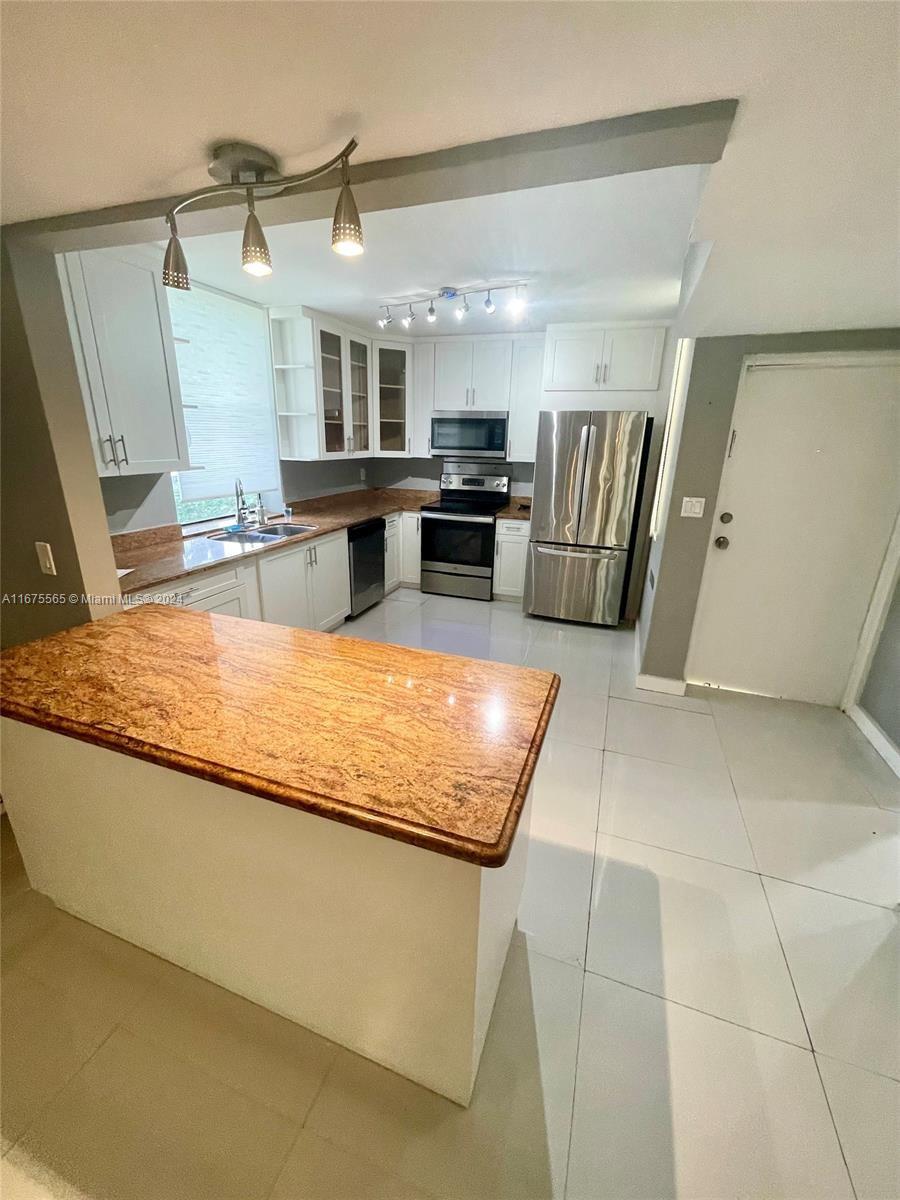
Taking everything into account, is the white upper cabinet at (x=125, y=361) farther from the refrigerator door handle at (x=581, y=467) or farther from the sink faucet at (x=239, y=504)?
the refrigerator door handle at (x=581, y=467)

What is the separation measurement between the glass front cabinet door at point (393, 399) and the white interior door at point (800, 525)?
2.88 meters

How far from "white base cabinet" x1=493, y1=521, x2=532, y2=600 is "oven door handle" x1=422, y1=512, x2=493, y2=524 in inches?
5.3

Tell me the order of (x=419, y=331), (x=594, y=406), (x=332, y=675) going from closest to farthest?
1. (x=332, y=675)
2. (x=594, y=406)
3. (x=419, y=331)

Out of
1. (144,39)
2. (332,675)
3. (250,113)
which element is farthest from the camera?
(332,675)

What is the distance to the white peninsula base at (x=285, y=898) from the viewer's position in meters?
0.95

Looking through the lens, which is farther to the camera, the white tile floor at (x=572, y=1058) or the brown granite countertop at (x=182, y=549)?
the brown granite countertop at (x=182, y=549)

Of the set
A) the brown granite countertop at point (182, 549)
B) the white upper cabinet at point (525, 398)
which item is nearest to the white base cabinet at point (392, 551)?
the brown granite countertop at point (182, 549)

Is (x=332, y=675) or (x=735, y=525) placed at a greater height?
(x=735, y=525)

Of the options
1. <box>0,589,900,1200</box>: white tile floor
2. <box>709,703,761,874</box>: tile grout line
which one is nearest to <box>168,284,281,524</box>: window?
<box>0,589,900,1200</box>: white tile floor

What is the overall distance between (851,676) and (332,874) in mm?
3225

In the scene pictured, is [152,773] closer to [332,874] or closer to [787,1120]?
[332,874]

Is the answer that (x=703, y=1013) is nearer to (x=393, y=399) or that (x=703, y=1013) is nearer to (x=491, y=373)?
(x=491, y=373)

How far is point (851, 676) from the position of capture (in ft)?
9.06

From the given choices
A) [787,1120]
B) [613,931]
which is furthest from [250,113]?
[787,1120]
